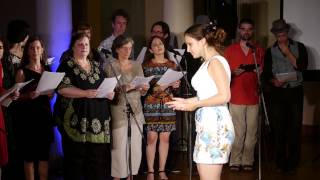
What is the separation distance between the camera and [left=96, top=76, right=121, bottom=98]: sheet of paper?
3.99 meters

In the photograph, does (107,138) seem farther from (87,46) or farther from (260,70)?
(260,70)

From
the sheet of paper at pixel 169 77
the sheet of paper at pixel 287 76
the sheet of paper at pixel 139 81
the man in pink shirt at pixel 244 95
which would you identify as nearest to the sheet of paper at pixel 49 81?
the sheet of paper at pixel 139 81

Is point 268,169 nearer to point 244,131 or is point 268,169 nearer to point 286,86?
point 244,131

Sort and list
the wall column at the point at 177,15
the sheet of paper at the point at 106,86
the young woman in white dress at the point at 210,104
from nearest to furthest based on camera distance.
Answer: the young woman in white dress at the point at 210,104 → the sheet of paper at the point at 106,86 → the wall column at the point at 177,15

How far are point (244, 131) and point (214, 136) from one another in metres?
2.43

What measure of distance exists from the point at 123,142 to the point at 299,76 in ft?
6.74

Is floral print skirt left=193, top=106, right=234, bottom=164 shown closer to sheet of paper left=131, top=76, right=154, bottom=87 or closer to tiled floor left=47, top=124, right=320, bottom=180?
sheet of paper left=131, top=76, right=154, bottom=87

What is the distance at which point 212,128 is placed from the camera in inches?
123

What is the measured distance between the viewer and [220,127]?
10.3 feet

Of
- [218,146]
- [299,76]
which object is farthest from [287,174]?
[218,146]

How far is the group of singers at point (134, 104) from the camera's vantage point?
3168mm

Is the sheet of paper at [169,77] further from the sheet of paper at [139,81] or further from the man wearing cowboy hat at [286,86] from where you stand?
the man wearing cowboy hat at [286,86]

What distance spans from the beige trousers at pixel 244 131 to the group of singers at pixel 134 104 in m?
0.01

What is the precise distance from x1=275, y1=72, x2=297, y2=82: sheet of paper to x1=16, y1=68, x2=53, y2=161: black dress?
7.97ft
